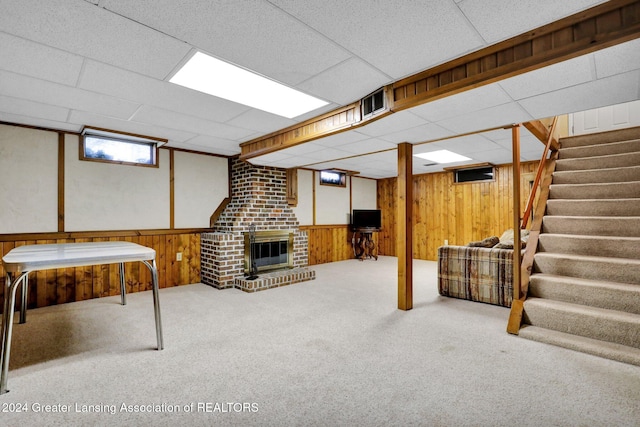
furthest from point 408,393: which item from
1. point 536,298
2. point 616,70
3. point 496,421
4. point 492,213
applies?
point 492,213

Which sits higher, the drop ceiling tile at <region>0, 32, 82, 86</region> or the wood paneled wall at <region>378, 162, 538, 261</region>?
the drop ceiling tile at <region>0, 32, 82, 86</region>

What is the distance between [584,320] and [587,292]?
1.08ft

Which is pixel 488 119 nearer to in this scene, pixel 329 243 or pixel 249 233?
pixel 249 233

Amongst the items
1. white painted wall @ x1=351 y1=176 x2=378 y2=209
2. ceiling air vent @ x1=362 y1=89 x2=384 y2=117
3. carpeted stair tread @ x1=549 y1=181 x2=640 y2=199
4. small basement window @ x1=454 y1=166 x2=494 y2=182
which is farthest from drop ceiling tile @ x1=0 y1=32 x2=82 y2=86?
small basement window @ x1=454 y1=166 x2=494 y2=182

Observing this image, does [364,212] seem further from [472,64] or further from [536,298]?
[472,64]

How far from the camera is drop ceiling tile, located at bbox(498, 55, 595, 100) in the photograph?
1874mm

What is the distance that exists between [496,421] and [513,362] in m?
0.81

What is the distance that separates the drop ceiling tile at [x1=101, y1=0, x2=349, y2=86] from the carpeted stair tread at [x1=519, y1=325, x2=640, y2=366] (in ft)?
9.13

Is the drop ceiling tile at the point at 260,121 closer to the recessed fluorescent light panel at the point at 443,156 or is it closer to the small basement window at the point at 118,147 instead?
the small basement window at the point at 118,147

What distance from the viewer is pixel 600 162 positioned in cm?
420

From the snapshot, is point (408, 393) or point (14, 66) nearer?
point (408, 393)

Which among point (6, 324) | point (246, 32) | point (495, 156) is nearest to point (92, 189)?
point (6, 324)

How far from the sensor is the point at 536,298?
300 cm

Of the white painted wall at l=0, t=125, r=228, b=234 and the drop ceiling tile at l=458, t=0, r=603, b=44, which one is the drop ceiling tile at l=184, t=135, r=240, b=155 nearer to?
the white painted wall at l=0, t=125, r=228, b=234
